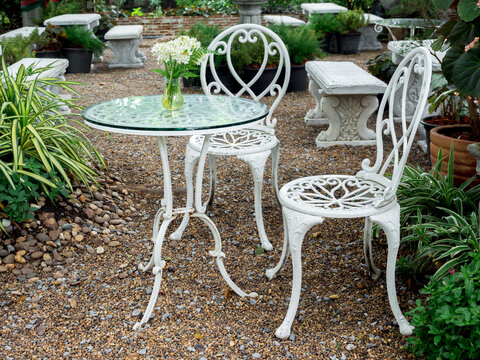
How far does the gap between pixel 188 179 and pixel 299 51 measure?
4009 millimetres

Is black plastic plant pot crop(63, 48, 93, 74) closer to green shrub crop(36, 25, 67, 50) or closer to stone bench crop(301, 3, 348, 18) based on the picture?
green shrub crop(36, 25, 67, 50)

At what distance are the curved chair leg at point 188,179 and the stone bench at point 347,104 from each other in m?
1.92

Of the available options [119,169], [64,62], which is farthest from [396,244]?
[64,62]

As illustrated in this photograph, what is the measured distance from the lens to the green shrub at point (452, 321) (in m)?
1.99

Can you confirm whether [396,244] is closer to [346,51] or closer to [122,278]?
[122,278]

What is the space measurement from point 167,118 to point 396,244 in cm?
118

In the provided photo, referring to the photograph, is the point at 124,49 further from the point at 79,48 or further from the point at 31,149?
the point at 31,149

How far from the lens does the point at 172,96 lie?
267cm

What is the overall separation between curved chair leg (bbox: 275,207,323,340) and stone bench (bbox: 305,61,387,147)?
8.18ft

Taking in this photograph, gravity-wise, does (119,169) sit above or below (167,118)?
below

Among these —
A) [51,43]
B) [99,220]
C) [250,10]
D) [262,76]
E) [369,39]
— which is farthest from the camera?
[369,39]

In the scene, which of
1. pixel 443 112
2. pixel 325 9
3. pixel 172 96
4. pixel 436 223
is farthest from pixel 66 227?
pixel 325 9

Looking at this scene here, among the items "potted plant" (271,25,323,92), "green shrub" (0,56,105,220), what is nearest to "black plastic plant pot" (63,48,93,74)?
"potted plant" (271,25,323,92)

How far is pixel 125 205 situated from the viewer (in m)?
3.64
